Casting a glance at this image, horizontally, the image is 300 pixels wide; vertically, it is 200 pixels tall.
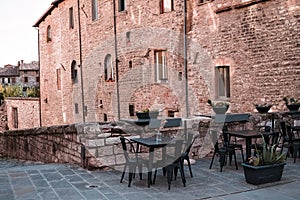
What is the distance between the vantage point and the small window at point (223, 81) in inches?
474

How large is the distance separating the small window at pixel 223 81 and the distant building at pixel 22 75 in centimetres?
4254

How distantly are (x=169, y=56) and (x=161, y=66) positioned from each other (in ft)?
2.68

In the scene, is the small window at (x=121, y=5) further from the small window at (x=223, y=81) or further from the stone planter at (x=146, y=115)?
the stone planter at (x=146, y=115)

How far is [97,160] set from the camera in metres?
6.07

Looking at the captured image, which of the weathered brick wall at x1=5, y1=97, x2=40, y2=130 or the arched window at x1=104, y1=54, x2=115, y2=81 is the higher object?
the arched window at x1=104, y1=54, x2=115, y2=81

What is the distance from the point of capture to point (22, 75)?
169 feet

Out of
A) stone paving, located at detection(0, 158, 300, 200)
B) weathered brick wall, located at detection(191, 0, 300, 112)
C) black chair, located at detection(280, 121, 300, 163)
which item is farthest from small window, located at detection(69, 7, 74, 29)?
black chair, located at detection(280, 121, 300, 163)

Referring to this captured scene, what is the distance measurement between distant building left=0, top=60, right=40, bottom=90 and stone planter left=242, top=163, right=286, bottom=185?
48.9 meters

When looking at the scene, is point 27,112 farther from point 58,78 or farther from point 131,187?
point 131,187

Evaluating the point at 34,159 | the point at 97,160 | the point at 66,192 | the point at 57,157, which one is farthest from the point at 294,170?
the point at 34,159

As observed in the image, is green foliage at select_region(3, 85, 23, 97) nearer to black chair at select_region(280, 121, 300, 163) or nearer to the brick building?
the brick building

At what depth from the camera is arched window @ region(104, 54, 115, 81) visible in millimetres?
17397

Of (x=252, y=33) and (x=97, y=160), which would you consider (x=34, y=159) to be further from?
(x=252, y=33)

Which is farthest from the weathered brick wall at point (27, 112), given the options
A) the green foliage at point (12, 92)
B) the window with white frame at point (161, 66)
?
the window with white frame at point (161, 66)
